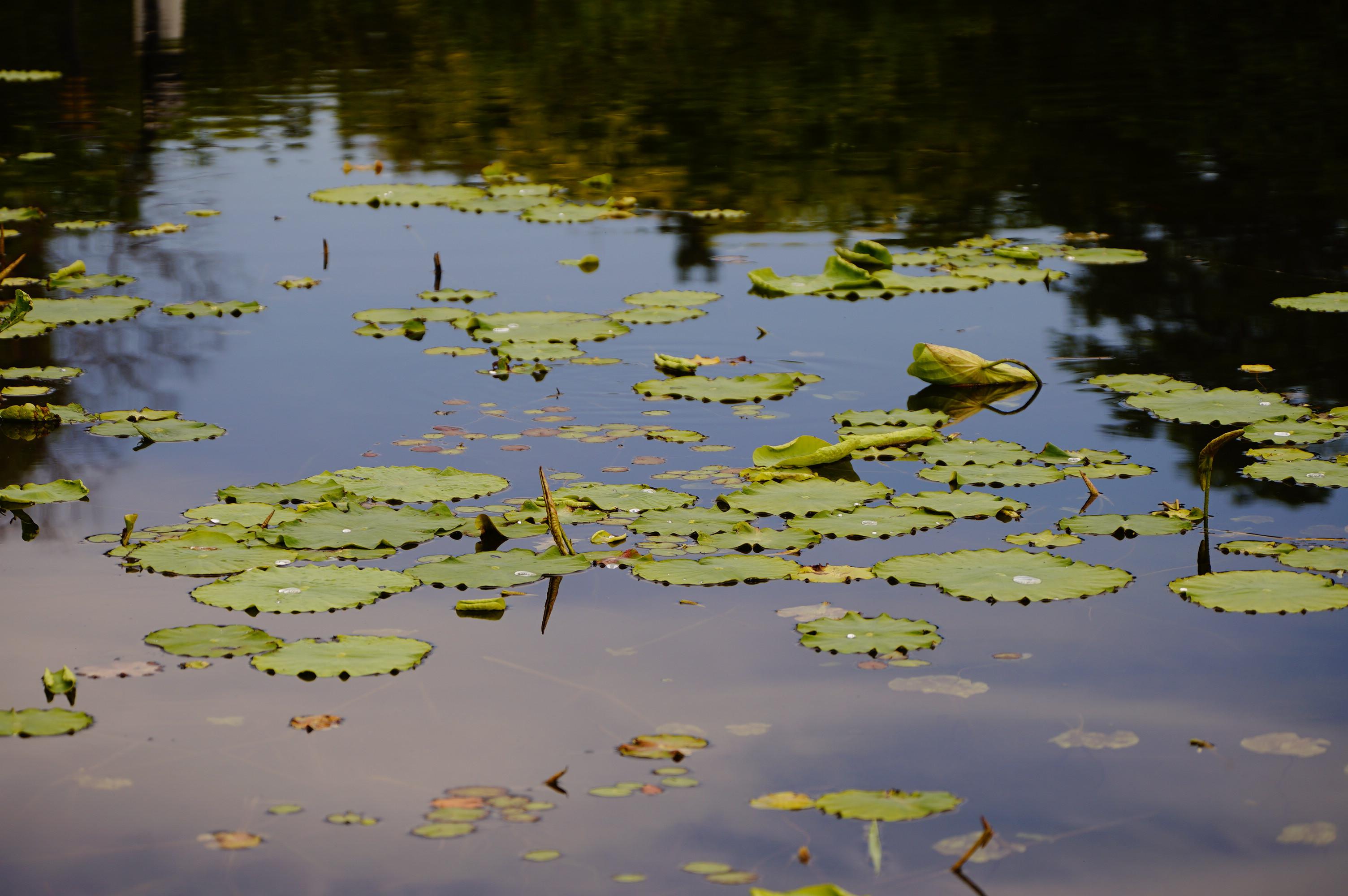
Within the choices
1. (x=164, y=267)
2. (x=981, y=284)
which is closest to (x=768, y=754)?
(x=981, y=284)

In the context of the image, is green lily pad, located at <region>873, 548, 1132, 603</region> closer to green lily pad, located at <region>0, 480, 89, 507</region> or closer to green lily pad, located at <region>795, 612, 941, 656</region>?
green lily pad, located at <region>795, 612, 941, 656</region>

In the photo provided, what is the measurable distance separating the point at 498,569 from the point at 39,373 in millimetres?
2297

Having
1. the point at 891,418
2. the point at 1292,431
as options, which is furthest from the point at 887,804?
the point at 1292,431

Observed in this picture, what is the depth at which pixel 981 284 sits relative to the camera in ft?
17.2

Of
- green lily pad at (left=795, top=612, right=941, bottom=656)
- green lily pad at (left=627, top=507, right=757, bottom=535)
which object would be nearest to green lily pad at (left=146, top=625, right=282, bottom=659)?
A: green lily pad at (left=627, top=507, right=757, bottom=535)

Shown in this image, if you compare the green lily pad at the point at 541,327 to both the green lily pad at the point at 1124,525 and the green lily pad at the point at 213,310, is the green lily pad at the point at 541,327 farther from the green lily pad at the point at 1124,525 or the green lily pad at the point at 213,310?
the green lily pad at the point at 1124,525

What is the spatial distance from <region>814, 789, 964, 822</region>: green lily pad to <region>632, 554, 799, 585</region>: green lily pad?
0.79 m

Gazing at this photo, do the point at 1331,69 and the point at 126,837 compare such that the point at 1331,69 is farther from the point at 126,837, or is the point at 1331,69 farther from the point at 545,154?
the point at 126,837

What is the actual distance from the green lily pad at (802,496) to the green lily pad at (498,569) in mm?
485

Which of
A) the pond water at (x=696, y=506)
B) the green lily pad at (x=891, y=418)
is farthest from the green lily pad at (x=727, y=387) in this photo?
the green lily pad at (x=891, y=418)

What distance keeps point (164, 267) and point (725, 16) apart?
10805mm

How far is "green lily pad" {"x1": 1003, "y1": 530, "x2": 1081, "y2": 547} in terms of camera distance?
297 centimetres

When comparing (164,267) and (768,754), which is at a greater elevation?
(164,267)

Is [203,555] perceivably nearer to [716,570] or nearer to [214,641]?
[214,641]
